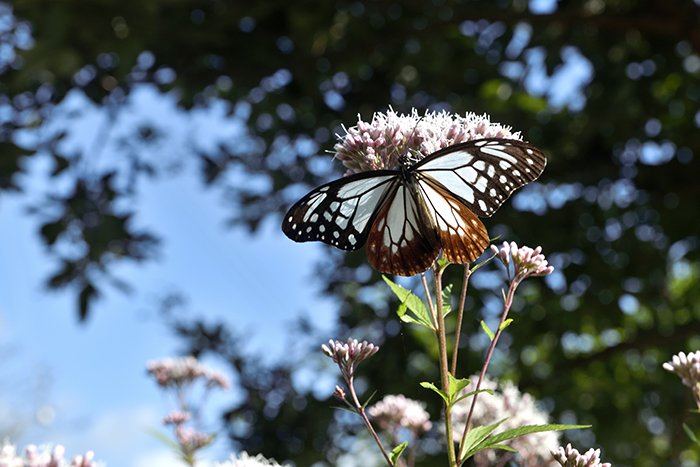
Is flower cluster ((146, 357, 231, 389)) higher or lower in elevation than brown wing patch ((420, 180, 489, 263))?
higher

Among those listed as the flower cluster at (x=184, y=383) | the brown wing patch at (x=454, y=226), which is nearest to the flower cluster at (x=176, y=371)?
the flower cluster at (x=184, y=383)

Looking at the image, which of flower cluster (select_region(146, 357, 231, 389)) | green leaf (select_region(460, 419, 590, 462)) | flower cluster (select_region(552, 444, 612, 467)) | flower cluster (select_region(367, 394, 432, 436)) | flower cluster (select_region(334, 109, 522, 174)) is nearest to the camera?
green leaf (select_region(460, 419, 590, 462))

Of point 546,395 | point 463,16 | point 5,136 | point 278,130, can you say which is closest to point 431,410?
point 546,395

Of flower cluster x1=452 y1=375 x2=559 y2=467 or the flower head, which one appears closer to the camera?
the flower head

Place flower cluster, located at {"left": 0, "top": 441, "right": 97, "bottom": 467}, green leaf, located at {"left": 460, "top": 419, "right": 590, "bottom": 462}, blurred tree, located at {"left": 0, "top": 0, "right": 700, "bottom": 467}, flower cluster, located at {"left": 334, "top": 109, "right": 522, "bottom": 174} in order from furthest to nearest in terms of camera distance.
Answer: blurred tree, located at {"left": 0, "top": 0, "right": 700, "bottom": 467}
flower cluster, located at {"left": 334, "top": 109, "right": 522, "bottom": 174}
green leaf, located at {"left": 460, "top": 419, "right": 590, "bottom": 462}
flower cluster, located at {"left": 0, "top": 441, "right": 97, "bottom": 467}

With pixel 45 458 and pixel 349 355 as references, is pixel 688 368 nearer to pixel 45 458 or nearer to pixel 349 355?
pixel 349 355

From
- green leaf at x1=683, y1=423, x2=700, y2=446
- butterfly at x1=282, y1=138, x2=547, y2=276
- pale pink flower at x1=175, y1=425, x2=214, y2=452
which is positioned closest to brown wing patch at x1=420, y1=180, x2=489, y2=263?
butterfly at x1=282, y1=138, x2=547, y2=276

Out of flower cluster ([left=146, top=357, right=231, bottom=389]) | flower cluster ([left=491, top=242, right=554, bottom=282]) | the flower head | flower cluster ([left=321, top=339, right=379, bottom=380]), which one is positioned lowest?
the flower head

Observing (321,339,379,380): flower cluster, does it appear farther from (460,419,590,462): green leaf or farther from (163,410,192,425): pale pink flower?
(163,410,192,425): pale pink flower
